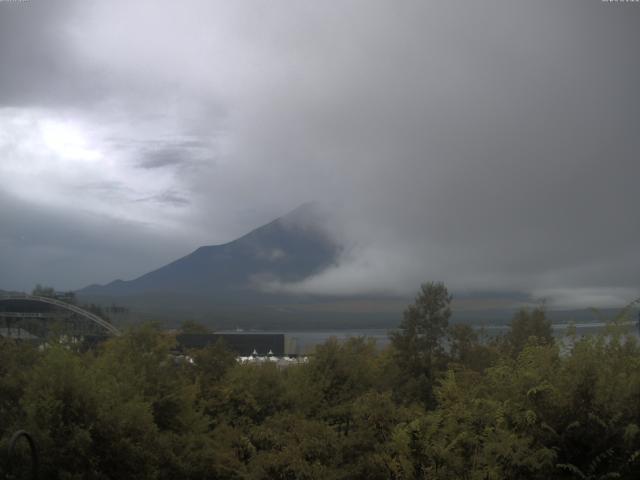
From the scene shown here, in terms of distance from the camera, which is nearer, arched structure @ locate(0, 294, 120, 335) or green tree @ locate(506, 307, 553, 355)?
green tree @ locate(506, 307, 553, 355)

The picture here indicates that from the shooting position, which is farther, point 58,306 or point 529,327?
point 58,306

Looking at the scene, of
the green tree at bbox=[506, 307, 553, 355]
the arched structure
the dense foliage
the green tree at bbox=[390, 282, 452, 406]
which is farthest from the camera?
the arched structure

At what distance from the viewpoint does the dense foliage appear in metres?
9.73

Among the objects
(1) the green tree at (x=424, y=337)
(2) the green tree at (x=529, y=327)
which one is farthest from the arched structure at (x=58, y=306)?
(2) the green tree at (x=529, y=327)

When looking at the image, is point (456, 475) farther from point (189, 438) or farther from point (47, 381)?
point (189, 438)

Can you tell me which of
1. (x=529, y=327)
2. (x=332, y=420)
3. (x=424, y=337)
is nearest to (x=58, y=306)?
(x=424, y=337)

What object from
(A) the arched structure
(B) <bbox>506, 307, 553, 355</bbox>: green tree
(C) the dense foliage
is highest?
(A) the arched structure

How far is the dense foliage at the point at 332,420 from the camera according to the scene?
9.73 meters

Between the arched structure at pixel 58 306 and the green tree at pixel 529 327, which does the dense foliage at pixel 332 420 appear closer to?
the green tree at pixel 529 327

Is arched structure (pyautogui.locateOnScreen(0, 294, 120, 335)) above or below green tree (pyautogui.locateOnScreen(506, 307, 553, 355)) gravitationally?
above

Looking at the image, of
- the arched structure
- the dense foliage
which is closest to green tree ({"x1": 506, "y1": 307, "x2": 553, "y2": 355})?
the dense foliage

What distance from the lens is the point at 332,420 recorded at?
2095 centimetres

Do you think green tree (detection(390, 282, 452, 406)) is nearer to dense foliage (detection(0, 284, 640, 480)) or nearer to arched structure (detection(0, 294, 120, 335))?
dense foliage (detection(0, 284, 640, 480))

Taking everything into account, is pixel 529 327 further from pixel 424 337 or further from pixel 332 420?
pixel 332 420
